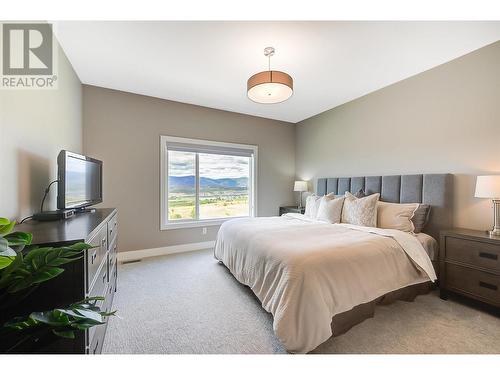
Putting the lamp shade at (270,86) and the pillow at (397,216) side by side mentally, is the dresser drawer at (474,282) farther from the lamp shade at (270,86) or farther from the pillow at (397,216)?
the lamp shade at (270,86)

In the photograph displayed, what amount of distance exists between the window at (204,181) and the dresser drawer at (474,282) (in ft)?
10.1

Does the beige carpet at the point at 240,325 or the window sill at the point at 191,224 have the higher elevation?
the window sill at the point at 191,224

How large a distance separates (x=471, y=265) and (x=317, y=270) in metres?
1.64

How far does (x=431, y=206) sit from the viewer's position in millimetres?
2570

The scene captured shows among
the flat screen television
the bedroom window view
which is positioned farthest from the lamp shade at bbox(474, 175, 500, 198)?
the flat screen television

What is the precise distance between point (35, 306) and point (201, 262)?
7.57 feet

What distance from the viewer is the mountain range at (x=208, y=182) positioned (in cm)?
380

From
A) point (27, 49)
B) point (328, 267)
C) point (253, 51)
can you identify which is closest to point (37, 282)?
point (328, 267)

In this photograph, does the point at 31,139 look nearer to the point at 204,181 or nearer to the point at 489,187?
the point at 204,181

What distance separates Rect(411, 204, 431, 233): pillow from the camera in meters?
2.52

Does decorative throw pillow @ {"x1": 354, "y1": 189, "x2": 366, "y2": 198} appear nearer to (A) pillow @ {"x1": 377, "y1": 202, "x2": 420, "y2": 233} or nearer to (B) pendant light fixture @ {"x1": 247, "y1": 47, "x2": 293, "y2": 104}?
(A) pillow @ {"x1": 377, "y1": 202, "x2": 420, "y2": 233}

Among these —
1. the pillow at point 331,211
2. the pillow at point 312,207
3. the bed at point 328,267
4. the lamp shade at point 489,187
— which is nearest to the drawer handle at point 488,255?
the bed at point 328,267

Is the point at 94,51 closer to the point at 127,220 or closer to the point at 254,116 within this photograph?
the point at 127,220

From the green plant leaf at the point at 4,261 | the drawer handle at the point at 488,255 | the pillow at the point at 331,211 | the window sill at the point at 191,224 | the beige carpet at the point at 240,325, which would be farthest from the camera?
the window sill at the point at 191,224
